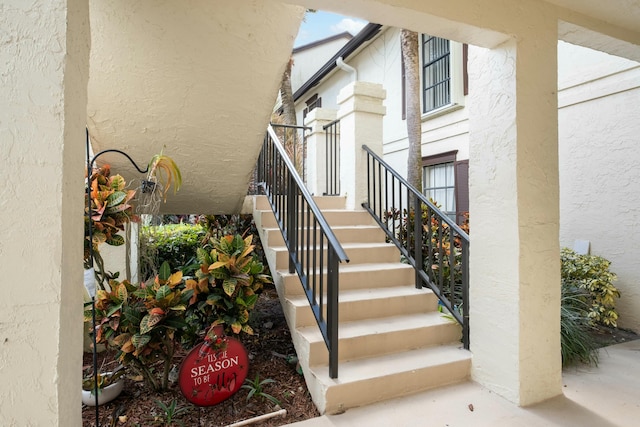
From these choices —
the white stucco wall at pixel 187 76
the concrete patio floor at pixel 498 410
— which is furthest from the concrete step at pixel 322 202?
the concrete patio floor at pixel 498 410

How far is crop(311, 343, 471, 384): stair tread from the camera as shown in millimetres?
2223

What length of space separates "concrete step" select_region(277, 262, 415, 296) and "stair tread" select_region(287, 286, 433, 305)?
0.05m

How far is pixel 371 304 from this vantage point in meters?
2.87

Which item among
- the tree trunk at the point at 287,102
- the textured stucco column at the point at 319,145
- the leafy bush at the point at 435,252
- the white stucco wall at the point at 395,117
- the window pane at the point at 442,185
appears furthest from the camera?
the tree trunk at the point at 287,102

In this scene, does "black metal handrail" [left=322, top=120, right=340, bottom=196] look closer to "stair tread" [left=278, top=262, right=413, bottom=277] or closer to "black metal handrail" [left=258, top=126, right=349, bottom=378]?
"black metal handrail" [left=258, top=126, right=349, bottom=378]

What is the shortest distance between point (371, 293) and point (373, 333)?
20.8 inches

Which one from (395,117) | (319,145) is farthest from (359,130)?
(395,117)

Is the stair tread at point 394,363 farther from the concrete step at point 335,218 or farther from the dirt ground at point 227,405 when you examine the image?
the concrete step at point 335,218

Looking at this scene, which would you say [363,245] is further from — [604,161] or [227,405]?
[604,161]

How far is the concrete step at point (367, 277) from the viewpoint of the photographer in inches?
115

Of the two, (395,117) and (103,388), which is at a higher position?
(395,117)

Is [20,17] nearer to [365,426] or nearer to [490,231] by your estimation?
[365,426]

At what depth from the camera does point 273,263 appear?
320 centimetres

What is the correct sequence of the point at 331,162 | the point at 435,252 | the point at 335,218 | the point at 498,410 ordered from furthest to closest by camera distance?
1. the point at 331,162
2. the point at 335,218
3. the point at 435,252
4. the point at 498,410
